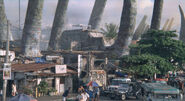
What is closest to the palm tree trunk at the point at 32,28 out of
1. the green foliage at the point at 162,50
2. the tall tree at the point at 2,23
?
the tall tree at the point at 2,23

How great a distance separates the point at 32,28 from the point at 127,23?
632 inches

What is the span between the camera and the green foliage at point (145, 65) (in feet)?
116

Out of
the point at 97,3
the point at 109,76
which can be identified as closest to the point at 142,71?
the point at 109,76

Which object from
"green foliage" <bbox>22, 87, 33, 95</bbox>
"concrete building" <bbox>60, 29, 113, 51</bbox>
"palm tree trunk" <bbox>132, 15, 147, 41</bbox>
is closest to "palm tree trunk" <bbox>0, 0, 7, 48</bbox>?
"concrete building" <bbox>60, 29, 113, 51</bbox>

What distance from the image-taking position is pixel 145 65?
35594 millimetres

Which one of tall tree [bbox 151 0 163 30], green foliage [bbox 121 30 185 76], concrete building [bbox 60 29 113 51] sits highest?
tall tree [bbox 151 0 163 30]

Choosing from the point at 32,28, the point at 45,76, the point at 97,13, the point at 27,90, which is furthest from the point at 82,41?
the point at 27,90

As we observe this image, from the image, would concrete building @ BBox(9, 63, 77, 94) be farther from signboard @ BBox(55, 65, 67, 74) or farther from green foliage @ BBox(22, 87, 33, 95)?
green foliage @ BBox(22, 87, 33, 95)

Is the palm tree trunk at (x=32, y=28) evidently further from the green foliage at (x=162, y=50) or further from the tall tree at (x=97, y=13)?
the tall tree at (x=97, y=13)

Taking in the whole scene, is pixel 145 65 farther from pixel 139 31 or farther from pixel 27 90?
pixel 139 31

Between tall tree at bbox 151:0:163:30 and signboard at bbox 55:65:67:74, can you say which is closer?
signboard at bbox 55:65:67:74

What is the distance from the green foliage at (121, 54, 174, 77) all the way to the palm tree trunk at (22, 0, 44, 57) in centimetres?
1536

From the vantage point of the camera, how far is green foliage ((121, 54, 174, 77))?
116 feet

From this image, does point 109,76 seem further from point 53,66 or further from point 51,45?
point 51,45
